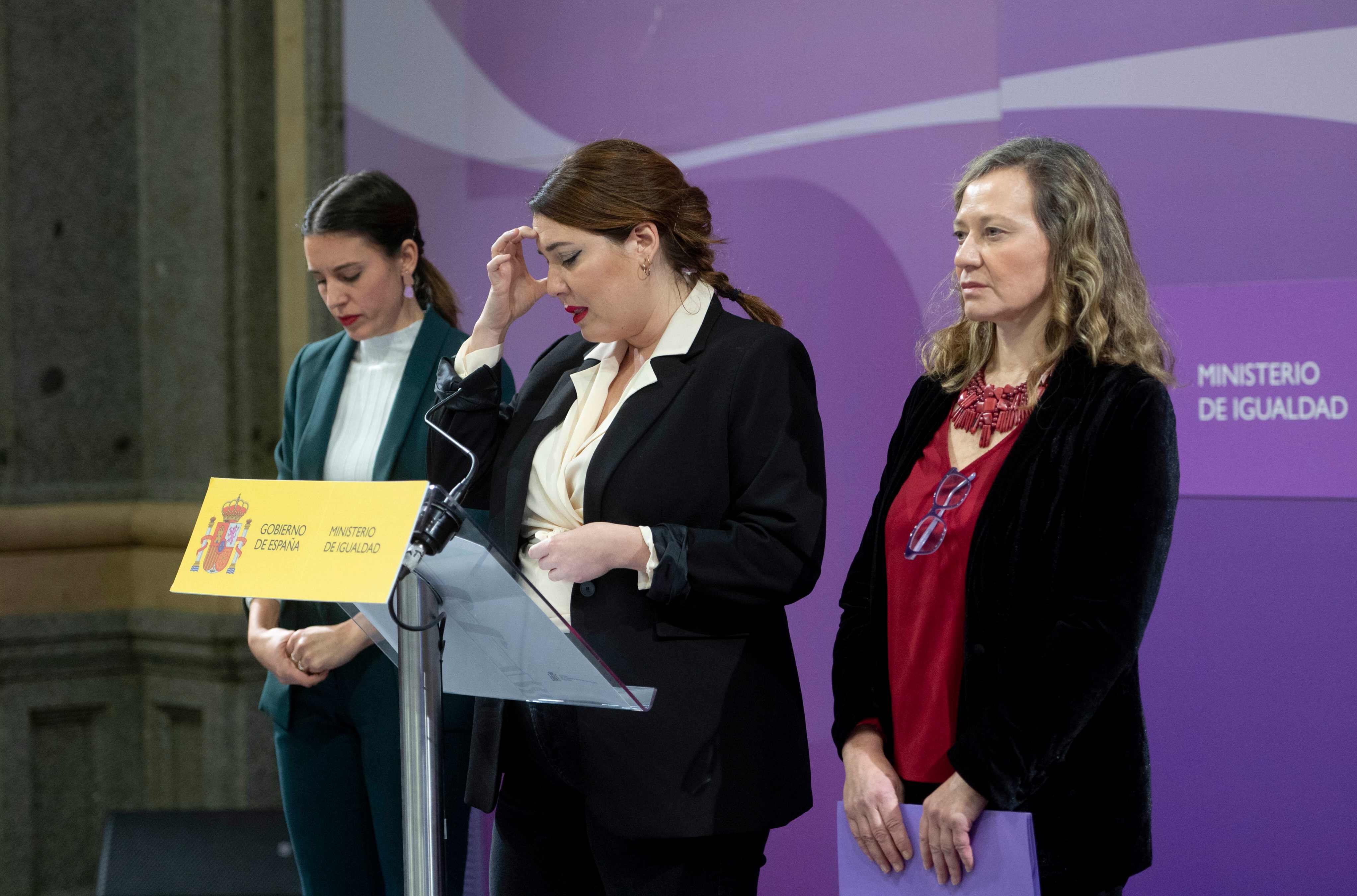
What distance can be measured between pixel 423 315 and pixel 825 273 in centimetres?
95

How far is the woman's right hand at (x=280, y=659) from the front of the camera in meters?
2.18

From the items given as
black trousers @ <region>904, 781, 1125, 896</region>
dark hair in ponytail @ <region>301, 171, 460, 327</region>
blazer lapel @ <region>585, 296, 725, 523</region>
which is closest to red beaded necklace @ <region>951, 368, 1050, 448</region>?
blazer lapel @ <region>585, 296, 725, 523</region>

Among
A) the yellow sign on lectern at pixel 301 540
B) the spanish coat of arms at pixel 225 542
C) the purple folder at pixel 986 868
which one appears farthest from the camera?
the purple folder at pixel 986 868

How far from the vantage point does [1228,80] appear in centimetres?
236

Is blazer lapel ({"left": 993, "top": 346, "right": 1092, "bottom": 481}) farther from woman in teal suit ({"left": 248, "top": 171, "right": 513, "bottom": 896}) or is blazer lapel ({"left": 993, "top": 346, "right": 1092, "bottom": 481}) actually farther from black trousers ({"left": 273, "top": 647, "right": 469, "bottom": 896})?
black trousers ({"left": 273, "top": 647, "right": 469, "bottom": 896})

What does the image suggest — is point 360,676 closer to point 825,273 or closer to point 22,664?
point 825,273

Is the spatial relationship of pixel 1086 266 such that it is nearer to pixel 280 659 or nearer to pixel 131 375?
pixel 280 659

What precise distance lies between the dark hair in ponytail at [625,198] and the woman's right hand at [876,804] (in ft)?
2.29

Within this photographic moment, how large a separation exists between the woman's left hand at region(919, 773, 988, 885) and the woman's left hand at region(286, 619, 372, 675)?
1046 millimetres

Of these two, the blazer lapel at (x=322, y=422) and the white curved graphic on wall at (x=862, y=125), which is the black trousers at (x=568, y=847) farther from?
the white curved graphic on wall at (x=862, y=125)

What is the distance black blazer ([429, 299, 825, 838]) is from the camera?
1.61 m

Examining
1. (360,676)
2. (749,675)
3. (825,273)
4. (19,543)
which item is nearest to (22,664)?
(19,543)

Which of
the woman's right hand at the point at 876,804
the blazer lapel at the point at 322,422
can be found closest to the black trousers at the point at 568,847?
the woman's right hand at the point at 876,804

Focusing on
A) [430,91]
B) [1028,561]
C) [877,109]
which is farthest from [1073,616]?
[430,91]
